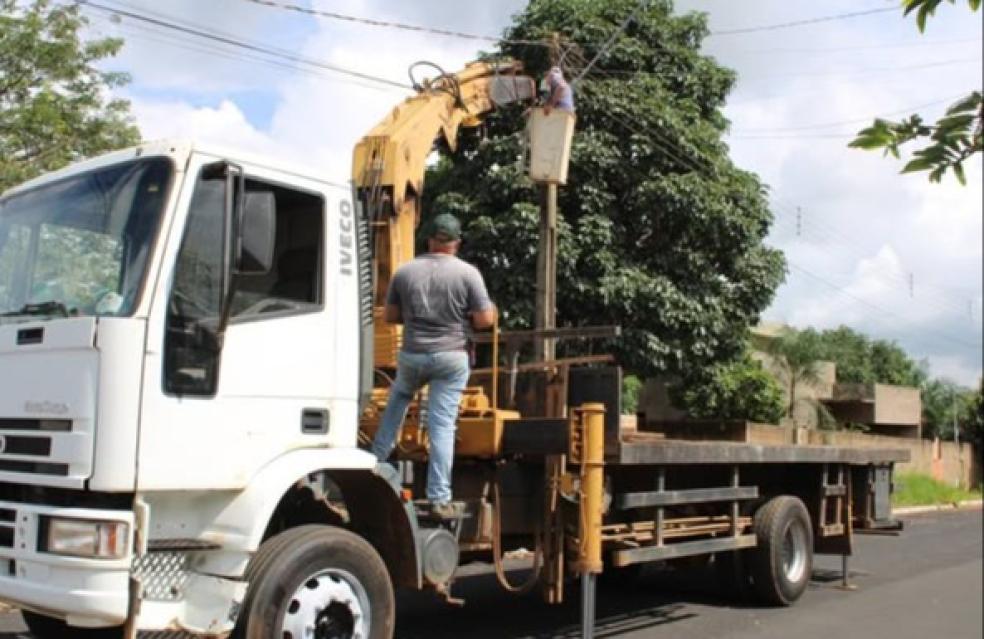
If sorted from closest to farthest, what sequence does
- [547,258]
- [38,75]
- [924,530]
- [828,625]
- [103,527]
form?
[103,527] < [828,625] < [38,75] < [547,258] < [924,530]

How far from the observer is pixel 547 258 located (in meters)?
10.8

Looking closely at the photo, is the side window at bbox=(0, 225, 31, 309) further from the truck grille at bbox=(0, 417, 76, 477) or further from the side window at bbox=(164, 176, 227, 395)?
the side window at bbox=(164, 176, 227, 395)

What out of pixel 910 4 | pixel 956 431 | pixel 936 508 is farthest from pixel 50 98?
pixel 956 431

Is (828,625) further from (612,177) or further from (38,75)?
(38,75)

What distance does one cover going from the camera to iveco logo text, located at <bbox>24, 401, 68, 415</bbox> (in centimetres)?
442

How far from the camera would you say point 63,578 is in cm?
432

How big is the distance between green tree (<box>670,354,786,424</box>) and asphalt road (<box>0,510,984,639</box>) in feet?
15.8

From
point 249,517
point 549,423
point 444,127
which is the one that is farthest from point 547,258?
point 249,517

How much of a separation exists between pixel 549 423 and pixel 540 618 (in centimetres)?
244

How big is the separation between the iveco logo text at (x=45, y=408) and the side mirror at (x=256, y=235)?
0.95 metres

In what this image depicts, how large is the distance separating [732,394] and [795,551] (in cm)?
793

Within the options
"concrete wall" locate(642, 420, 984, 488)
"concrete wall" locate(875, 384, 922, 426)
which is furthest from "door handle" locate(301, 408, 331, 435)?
"concrete wall" locate(875, 384, 922, 426)

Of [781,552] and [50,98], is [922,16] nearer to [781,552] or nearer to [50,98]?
[781,552]

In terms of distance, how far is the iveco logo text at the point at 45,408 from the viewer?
442cm
